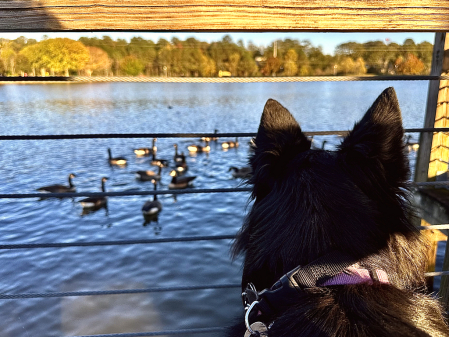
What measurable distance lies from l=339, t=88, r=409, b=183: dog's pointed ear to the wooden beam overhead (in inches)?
24.8

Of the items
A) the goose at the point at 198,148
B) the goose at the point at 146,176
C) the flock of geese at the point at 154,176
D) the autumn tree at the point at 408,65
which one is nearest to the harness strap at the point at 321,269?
the autumn tree at the point at 408,65

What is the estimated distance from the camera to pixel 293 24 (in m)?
1.61

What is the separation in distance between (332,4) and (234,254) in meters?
1.24

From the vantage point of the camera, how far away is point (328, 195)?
1.12m

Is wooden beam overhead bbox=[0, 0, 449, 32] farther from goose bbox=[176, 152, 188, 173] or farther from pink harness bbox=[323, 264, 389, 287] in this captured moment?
goose bbox=[176, 152, 188, 173]

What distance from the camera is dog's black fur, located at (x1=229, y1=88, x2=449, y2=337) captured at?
100cm

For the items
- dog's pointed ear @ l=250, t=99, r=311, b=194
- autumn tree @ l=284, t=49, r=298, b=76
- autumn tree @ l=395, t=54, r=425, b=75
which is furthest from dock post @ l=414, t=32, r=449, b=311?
autumn tree @ l=284, t=49, r=298, b=76

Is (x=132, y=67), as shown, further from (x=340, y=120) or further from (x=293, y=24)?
(x=340, y=120)

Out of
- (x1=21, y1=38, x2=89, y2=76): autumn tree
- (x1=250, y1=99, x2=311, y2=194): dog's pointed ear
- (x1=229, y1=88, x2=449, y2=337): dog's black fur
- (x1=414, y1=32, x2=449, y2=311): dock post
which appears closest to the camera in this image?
(x1=229, y1=88, x2=449, y2=337): dog's black fur

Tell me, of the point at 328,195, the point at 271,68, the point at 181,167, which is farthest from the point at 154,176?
the point at 328,195

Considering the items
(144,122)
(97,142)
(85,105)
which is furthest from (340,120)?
(85,105)

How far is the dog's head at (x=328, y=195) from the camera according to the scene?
3.59 feet

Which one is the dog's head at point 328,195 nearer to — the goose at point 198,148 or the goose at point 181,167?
the goose at point 181,167

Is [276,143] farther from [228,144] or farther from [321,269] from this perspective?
[228,144]
